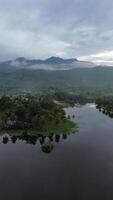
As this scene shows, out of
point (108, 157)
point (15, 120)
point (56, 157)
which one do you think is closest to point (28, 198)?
point (56, 157)

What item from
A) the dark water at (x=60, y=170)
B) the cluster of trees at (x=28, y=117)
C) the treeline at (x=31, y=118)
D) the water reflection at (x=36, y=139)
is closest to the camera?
the dark water at (x=60, y=170)

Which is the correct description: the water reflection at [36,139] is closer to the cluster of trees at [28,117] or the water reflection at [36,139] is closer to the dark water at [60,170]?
the dark water at [60,170]

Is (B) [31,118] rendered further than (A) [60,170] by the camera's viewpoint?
Yes

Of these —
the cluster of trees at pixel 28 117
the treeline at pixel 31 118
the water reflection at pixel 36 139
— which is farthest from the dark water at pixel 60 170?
the cluster of trees at pixel 28 117

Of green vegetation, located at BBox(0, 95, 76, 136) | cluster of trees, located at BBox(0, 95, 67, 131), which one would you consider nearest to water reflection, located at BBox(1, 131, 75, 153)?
green vegetation, located at BBox(0, 95, 76, 136)

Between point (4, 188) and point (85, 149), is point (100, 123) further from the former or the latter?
point (4, 188)

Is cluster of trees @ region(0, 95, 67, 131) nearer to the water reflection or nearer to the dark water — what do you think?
the water reflection

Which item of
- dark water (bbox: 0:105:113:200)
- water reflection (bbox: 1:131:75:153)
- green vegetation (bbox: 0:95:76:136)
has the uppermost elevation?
green vegetation (bbox: 0:95:76:136)

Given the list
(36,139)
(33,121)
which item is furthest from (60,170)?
(33,121)

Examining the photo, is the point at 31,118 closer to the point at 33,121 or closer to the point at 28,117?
the point at 28,117
